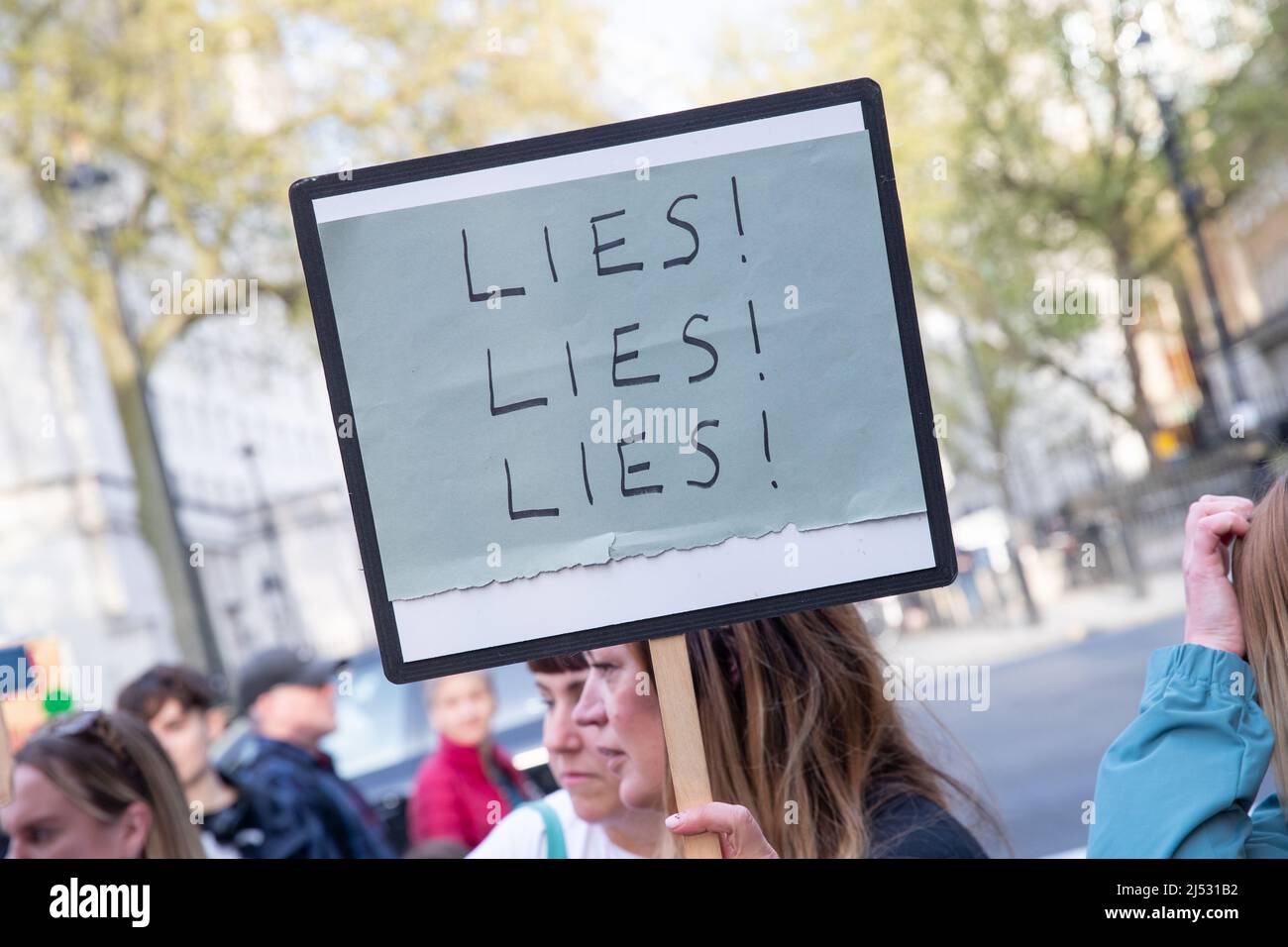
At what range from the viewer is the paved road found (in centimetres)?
795

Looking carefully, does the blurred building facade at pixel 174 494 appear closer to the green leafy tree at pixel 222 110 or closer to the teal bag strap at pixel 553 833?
the green leafy tree at pixel 222 110

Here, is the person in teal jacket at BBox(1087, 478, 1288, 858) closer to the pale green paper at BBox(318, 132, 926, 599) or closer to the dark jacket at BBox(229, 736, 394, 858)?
the pale green paper at BBox(318, 132, 926, 599)

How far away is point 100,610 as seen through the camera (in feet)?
106

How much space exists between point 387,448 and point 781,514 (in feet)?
1.74

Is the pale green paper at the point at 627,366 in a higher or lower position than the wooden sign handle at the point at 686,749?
higher

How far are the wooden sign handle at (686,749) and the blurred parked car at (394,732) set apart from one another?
14.6 feet

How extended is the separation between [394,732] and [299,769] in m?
1.87

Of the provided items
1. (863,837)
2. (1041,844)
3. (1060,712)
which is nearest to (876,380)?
(863,837)

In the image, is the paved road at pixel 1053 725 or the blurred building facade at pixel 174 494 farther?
the blurred building facade at pixel 174 494

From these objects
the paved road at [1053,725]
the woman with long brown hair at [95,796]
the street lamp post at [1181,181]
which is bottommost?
the paved road at [1053,725]

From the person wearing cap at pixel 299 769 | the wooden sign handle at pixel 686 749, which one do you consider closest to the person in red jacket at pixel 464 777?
the person wearing cap at pixel 299 769

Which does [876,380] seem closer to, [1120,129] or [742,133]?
[742,133]

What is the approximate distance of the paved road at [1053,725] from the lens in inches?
313

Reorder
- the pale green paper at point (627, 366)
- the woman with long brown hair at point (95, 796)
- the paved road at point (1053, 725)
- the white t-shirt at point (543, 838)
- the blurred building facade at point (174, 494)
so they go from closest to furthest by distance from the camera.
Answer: the pale green paper at point (627, 366) < the white t-shirt at point (543, 838) < the woman with long brown hair at point (95, 796) < the paved road at point (1053, 725) < the blurred building facade at point (174, 494)
